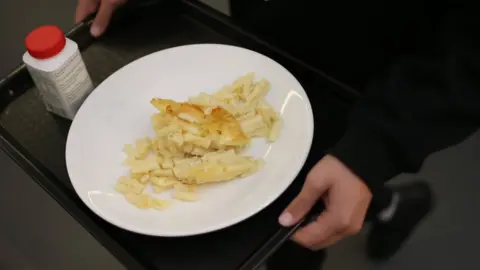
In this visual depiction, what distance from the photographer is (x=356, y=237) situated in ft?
3.61

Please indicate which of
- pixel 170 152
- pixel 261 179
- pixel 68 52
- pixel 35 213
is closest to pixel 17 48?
pixel 35 213

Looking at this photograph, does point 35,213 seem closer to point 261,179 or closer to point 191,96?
point 191,96

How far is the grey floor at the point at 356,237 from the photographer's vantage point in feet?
3.52

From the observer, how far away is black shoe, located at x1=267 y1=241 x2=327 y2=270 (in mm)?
783

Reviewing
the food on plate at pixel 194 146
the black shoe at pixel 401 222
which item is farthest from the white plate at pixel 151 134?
the black shoe at pixel 401 222

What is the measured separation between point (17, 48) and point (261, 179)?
38.9 inches

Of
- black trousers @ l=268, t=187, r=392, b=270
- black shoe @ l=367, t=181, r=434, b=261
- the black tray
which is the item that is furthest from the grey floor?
the black tray

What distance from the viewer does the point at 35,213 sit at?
1.14 metres

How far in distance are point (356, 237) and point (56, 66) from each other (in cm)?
72

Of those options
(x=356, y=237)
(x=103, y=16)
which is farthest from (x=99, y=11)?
(x=356, y=237)

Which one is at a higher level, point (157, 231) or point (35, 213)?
point (157, 231)

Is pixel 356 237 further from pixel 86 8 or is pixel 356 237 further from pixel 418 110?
pixel 86 8

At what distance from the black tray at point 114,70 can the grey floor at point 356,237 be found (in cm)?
33

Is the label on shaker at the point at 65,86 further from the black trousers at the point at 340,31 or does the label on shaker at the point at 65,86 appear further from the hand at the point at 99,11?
the black trousers at the point at 340,31
